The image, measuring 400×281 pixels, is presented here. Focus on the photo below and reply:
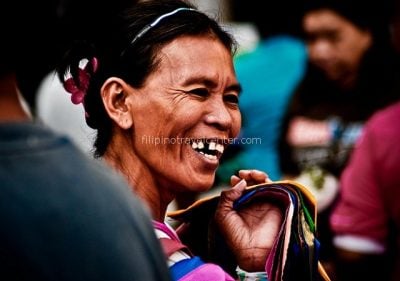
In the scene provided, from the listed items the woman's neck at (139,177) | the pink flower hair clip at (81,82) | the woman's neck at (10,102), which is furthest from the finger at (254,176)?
the woman's neck at (10,102)

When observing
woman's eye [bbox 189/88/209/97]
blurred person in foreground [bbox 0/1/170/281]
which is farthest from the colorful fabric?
blurred person in foreground [bbox 0/1/170/281]

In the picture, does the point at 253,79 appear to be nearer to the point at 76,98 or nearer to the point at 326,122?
the point at 326,122

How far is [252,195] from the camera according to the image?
9.52 feet

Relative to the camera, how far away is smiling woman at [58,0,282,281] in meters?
2.81

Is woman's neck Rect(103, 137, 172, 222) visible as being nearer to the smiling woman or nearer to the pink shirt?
the smiling woman

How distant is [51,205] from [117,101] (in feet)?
3.79

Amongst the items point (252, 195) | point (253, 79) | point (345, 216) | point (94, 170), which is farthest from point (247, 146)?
point (94, 170)

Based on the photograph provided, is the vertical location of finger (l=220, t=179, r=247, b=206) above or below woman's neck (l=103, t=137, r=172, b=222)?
below

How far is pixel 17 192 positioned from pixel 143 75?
1.18 m

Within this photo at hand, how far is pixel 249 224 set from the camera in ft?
9.54

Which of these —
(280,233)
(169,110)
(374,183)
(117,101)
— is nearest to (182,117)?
(169,110)

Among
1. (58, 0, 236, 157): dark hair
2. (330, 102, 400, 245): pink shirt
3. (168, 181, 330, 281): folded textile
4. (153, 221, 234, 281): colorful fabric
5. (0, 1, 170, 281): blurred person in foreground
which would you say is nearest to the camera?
(0, 1, 170, 281): blurred person in foreground

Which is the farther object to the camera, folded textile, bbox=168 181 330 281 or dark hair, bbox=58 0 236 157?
dark hair, bbox=58 0 236 157

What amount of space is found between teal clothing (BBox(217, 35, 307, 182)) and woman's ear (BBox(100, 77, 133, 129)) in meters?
2.38
